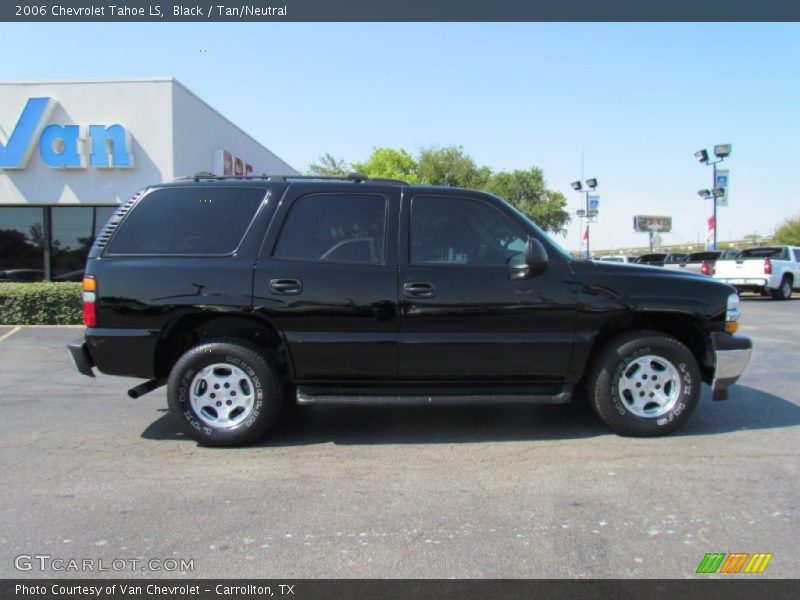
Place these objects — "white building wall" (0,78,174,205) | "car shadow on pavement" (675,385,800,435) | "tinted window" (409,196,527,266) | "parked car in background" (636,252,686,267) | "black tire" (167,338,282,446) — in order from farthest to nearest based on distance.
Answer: "parked car in background" (636,252,686,267) < "white building wall" (0,78,174,205) < "car shadow on pavement" (675,385,800,435) < "tinted window" (409,196,527,266) < "black tire" (167,338,282,446)

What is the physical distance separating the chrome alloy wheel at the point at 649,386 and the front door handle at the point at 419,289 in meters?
1.66

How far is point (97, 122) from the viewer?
554 inches

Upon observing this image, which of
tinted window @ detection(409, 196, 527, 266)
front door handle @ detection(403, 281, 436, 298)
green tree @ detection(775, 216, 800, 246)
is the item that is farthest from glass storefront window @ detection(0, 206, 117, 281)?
green tree @ detection(775, 216, 800, 246)

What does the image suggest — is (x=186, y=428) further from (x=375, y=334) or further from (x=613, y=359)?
(x=613, y=359)

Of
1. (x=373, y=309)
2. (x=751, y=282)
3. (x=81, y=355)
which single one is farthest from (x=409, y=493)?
(x=751, y=282)

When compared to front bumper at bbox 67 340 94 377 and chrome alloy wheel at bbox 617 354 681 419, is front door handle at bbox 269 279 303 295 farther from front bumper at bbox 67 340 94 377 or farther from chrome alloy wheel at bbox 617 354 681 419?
chrome alloy wheel at bbox 617 354 681 419

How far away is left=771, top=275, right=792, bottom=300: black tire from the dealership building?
741 inches

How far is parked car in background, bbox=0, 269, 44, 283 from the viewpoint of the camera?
14.6 metres

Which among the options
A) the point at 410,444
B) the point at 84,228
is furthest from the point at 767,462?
the point at 84,228

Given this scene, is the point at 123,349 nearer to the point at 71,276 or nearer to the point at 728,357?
the point at 728,357

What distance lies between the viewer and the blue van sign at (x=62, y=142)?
547 inches

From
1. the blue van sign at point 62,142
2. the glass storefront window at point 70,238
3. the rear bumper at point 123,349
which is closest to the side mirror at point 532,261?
the rear bumper at point 123,349

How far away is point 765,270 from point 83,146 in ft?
65.7
